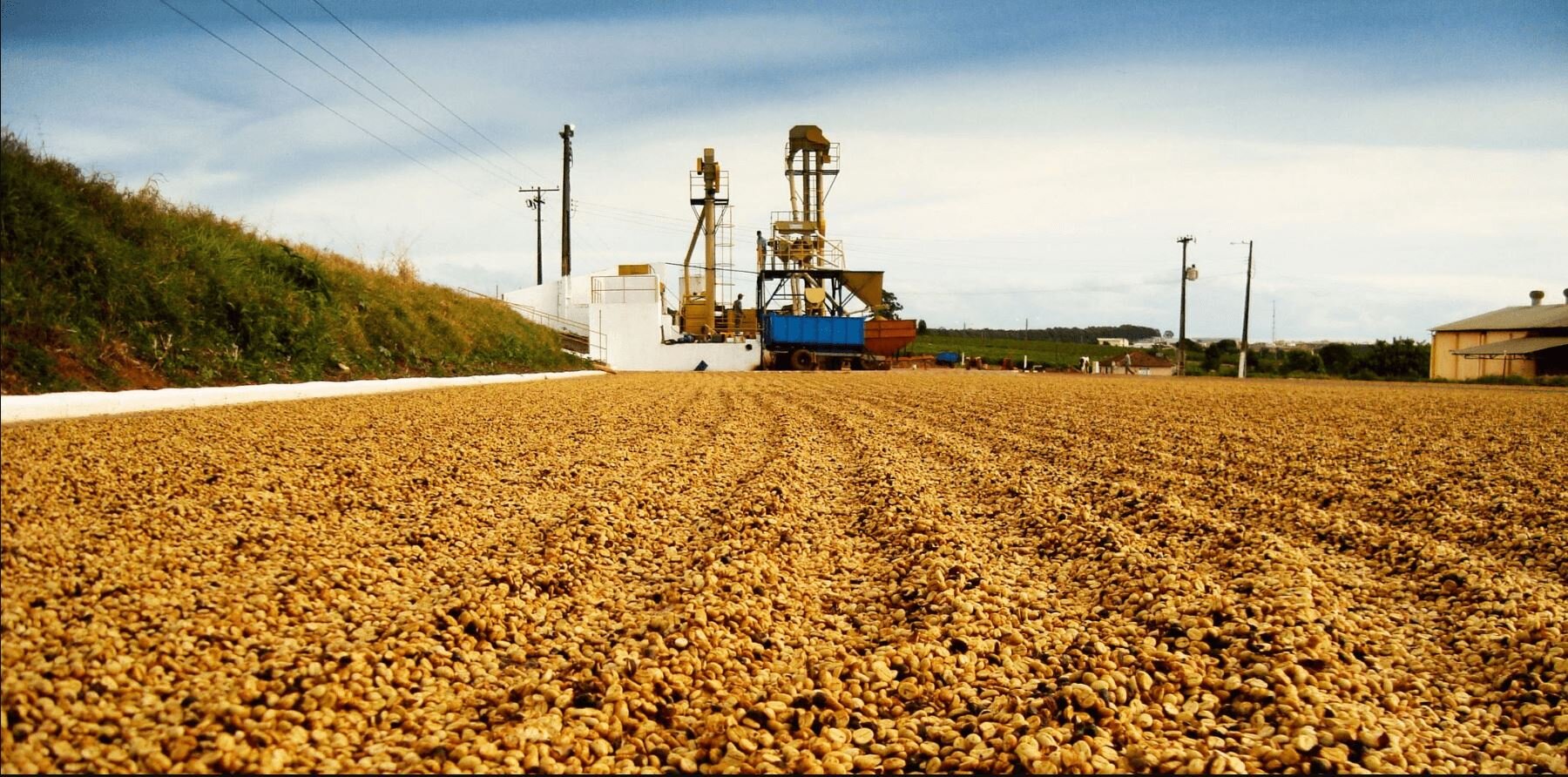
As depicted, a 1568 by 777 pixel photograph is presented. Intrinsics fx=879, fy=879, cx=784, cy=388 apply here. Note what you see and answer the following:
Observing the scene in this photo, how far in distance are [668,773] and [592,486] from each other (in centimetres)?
382

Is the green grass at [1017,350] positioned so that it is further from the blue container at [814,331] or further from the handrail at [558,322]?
the handrail at [558,322]

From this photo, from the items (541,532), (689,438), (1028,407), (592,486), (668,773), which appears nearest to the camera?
(668,773)

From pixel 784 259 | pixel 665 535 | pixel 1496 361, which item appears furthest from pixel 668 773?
pixel 1496 361

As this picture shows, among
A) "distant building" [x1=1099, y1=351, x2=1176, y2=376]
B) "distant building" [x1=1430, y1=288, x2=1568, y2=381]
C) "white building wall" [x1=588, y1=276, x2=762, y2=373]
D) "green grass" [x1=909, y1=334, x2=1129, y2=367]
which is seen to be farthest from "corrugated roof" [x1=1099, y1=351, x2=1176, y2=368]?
"white building wall" [x1=588, y1=276, x2=762, y2=373]

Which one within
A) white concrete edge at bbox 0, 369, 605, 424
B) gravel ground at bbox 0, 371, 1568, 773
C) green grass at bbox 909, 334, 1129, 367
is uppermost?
green grass at bbox 909, 334, 1129, 367

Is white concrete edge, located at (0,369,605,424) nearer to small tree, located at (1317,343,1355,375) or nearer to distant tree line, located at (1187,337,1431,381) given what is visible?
distant tree line, located at (1187,337,1431,381)

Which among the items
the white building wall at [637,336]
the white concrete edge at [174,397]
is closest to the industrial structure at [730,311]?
the white building wall at [637,336]

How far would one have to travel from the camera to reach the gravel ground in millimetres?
2404

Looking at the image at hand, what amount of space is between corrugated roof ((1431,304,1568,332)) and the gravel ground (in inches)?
1757

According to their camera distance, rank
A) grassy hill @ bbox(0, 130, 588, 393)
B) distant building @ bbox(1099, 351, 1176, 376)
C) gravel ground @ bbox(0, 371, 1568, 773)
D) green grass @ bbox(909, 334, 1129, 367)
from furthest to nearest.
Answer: green grass @ bbox(909, 334, 1129, 367)
distant building @ bbox(1099, 351, 1176, 376)
grassy hill @ bbox(0, 130, 588, 393)
gravel ground @ bbox(0, 371, 1568, 773)

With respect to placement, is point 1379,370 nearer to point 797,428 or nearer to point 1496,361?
point 1496,361

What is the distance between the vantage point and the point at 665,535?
15.6ft

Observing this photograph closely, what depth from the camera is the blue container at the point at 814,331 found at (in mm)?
35812

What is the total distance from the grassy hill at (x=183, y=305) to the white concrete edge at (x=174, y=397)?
4.4 inches
